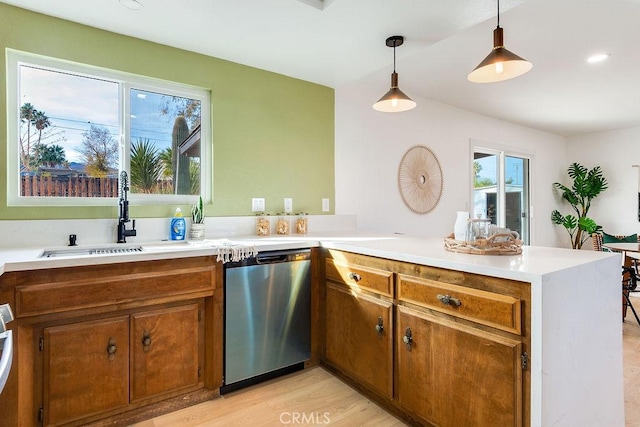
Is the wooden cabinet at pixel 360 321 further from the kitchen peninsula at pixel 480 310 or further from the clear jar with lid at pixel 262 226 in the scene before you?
the clear jar with lid at pixel 262 226

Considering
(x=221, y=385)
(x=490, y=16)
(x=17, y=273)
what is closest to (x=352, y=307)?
(x=221, y=385)

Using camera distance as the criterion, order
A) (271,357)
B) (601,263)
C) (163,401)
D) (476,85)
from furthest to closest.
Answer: (476,85) < (271,357) < (163,401) < (601,263)

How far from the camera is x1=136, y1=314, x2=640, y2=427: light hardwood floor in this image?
5.77 feet

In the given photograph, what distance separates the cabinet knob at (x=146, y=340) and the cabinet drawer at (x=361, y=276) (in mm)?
1092

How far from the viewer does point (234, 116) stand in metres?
2.60

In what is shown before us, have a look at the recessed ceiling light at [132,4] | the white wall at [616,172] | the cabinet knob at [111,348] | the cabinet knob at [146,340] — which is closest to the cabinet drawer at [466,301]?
the cabinet knob at [146,340]

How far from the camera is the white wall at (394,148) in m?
3.21

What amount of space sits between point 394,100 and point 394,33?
41cm

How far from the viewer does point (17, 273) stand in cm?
143

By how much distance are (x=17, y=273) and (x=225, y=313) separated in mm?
955

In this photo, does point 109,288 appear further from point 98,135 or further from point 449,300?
point 449,300

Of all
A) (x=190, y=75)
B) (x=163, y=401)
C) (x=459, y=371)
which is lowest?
(x=163, y=401)

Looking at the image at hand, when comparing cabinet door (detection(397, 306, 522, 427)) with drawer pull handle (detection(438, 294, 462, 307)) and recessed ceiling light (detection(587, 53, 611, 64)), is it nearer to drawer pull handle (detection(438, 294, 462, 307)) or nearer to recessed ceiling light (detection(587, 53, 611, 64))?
drawer pull handle (detection(438, 294, 462, 307))

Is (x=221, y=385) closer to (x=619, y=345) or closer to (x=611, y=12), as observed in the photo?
(x=619, y=345)
